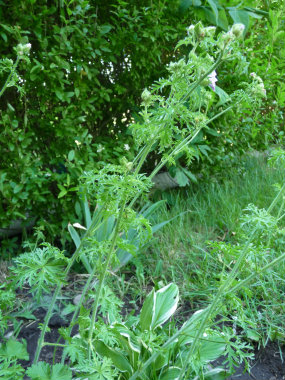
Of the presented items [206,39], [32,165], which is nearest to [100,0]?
[32,165]

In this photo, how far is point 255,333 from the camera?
5.27 feet

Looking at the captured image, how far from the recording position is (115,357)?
1361 mm

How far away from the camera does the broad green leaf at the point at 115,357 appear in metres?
1.33

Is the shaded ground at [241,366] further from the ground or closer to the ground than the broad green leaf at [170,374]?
closer to the ground

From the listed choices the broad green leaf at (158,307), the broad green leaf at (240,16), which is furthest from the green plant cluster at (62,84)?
the broad green leaf at (158,307)

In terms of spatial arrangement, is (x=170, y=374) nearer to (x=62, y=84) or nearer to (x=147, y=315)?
(x=147, y=315)

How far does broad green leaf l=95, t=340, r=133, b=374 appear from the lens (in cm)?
133

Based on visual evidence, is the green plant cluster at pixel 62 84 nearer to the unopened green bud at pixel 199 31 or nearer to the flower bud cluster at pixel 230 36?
the unopened green bud at pixel 199 31

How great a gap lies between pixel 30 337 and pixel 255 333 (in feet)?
3.34

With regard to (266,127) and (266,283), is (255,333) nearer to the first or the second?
(266,283)

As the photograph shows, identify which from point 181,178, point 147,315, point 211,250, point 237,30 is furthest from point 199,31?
point 181,178

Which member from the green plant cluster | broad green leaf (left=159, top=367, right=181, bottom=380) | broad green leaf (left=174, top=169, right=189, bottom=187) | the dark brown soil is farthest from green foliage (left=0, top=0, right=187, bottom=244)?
broad green leaf (left=159, top=367, right=181, bottom=380)

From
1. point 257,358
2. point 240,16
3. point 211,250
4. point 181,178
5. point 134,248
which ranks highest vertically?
point 240,16

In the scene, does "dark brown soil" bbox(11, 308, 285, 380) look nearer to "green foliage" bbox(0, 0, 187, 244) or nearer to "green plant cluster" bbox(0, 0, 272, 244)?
"green plant cluster" bbox(0, 0, 272, 244)
